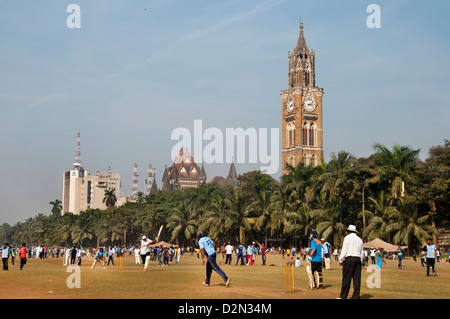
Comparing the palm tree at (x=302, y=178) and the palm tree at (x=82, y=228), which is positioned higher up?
the palm tree at (x=302, y=178)

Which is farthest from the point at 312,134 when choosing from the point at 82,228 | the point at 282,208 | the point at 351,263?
the point at 351,263

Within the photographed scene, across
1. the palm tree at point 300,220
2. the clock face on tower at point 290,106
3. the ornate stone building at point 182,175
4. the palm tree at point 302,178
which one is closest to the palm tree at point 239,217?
the palm tree at point 302,178

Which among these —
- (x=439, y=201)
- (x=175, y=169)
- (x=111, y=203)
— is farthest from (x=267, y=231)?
(x=175, y=169)

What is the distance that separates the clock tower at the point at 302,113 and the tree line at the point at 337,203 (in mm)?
39411

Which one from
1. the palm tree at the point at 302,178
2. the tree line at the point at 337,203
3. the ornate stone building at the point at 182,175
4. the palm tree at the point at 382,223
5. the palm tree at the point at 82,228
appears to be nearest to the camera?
the tree line at the point at 337,203

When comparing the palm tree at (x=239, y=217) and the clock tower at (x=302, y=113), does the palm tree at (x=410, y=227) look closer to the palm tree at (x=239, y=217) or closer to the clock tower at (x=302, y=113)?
the palm tree at (x=239, y=217)

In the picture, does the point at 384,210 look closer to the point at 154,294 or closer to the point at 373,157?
the point at 373,157

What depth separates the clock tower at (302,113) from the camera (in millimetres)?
126125

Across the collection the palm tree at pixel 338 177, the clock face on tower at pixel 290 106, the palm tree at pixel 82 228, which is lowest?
the palm tree at pixel 82 228

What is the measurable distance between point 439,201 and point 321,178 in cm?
1508

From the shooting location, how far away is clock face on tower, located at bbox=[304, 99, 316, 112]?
419 ft

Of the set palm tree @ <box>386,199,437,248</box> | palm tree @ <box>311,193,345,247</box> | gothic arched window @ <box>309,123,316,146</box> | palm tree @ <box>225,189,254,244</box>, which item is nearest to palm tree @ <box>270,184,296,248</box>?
palm tree @ <box>225,189,254,244</box>

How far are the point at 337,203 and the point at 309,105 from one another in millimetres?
71239

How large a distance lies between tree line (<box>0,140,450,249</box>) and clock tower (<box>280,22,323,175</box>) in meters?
39.4
